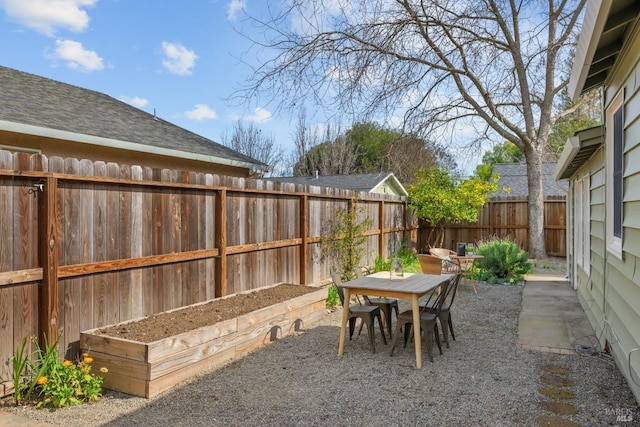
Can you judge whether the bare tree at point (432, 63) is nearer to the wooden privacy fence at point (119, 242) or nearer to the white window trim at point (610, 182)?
the wooden privacy fence at point (119, 242)

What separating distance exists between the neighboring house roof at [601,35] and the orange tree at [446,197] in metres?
8.46

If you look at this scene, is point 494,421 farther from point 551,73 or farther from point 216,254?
point 551,73

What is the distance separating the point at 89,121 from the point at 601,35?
633cm

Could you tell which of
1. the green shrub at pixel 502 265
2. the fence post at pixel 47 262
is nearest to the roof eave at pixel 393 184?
the green shrub at pixel 502 265

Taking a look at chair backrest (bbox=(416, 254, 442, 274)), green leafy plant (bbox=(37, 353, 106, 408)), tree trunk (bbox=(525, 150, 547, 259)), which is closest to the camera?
green leafy plant (bbox=(37, 353, 106, 408))

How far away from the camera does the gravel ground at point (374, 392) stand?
3025 millimetres

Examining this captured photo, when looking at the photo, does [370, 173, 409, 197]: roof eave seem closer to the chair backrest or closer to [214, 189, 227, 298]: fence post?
the chair backrest

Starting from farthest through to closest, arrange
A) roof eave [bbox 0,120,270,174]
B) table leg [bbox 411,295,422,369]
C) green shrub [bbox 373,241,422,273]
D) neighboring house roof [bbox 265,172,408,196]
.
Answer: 1. neighboring house roof [bbox 265,172,408,196]
2. green shrub [bbox 373,241,422,273]
3. roof eave [bbox 0,120,270,174]
4. table leg [bbox 411,295,422,369]

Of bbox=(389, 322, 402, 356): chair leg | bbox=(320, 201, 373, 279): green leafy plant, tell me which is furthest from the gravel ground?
bbox=(320, 201, 373, 279): green leafy plant

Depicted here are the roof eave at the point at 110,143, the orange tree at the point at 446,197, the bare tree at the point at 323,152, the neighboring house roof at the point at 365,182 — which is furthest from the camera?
the bare tree at the point at 323,152

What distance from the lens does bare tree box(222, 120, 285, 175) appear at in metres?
27.0

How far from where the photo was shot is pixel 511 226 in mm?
13555

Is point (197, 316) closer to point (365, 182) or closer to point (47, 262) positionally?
point (47, 262)

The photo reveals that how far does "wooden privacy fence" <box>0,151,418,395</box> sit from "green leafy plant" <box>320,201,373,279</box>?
1.19 meters
